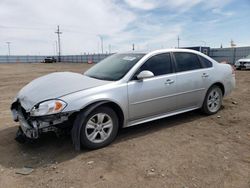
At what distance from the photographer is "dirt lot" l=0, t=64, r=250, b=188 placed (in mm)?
3105

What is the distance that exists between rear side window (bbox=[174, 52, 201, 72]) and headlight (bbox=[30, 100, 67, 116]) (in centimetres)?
249

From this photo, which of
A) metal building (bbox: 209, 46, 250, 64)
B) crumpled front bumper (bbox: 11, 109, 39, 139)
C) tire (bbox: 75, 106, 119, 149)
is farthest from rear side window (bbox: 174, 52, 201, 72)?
metal building (bbox: 209, 46, 250, 64)

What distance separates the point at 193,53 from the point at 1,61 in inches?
2795

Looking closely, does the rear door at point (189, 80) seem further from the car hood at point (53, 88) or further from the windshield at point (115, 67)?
the car hood at point (53, 88)

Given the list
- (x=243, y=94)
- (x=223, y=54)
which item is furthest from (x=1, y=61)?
(x=243, y=94)

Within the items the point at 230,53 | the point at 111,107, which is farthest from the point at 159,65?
the point at 230,53

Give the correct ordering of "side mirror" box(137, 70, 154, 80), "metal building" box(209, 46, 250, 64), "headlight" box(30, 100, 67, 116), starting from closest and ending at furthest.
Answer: "headlight" box(30, 100, 67, 116) < "side mirror" box(137, 70, 154, 80) < "metal building" box(209, 46, 250, 64)

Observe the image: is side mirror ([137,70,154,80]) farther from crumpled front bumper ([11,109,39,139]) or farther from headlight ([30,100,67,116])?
crumpled front bumper ([11,109,39,139])

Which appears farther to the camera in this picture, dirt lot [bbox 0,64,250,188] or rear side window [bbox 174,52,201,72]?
rear side window [bbox 174,52,201,72]

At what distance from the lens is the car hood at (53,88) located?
3.85m

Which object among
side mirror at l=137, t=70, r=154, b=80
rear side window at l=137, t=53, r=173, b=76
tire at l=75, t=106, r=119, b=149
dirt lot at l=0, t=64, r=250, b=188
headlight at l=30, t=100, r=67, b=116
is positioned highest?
rear side window at l=137, t=53, r=173, b=76

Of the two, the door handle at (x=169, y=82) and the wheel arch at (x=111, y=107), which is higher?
the door handle at (x=169, y=82)

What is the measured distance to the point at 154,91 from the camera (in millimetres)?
4609

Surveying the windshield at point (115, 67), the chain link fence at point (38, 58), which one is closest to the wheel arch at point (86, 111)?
the windshield at point (115, 67)
